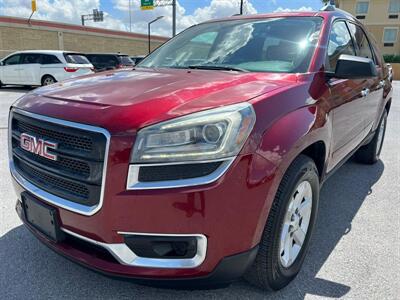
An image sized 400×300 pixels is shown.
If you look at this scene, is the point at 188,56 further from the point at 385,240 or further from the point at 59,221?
the point at 385,240

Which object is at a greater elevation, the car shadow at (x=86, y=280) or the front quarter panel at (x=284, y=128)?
the front quarter panel at (x=284, y=128)

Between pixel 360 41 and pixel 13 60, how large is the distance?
1445cm

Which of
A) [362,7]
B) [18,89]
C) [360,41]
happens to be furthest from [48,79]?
[362,7]

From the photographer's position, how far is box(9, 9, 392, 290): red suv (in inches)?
67.1

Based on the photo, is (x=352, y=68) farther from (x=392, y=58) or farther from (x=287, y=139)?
(x=392, y=58)

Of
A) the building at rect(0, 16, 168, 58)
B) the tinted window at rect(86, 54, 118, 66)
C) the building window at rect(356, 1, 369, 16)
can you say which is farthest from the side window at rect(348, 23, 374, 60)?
the building window at rect(356, 1, 369, 16)

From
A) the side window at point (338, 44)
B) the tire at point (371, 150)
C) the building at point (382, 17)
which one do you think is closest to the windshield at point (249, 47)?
the side window at point (338, 44)

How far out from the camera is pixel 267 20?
3191 millimetres

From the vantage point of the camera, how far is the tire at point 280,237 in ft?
6.53

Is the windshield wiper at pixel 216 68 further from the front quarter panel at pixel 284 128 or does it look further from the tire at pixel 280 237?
the tire at pixel 280 237

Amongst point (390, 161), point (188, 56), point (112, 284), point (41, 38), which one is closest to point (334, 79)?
point (188, 56)

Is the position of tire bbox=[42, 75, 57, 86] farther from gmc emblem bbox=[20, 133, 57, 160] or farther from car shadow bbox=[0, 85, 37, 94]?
gmc emblem bbox=[20, 133, 57, 160]

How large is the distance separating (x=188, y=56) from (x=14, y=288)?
86.3 inches

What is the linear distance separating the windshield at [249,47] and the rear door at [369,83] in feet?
3.20
